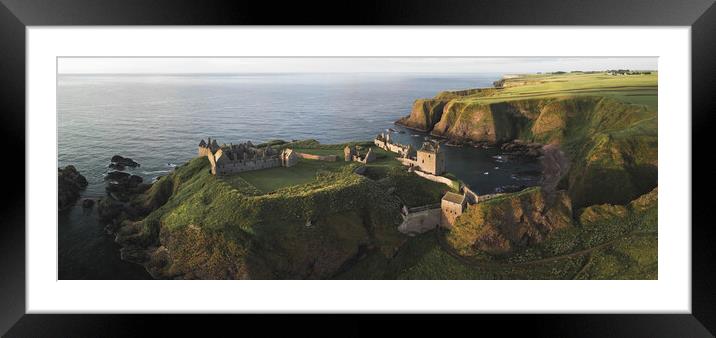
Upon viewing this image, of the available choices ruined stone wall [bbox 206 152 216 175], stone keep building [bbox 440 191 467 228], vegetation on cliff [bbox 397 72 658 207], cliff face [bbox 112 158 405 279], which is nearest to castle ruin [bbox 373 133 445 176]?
vegetation on cliff [bbox 397 72 658 207]

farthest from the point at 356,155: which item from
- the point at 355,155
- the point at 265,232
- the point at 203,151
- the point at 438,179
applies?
the point at 203,151

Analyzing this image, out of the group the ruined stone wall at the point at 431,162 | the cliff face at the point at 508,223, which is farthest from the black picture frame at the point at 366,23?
the ruined stone wall at the point at 431,162

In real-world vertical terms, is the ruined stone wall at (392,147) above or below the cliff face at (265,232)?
above

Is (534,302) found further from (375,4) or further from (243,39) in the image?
(243,39)

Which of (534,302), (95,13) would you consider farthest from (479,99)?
(95,13)

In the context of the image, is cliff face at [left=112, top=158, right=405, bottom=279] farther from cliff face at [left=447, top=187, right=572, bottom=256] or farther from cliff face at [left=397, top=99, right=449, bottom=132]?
cliff face at [left=397, top=99, right=449, bottom=132]

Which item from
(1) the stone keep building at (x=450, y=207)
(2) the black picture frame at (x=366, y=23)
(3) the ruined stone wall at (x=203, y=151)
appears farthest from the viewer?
(3) the ruined stone wall at (x=203, y=151)

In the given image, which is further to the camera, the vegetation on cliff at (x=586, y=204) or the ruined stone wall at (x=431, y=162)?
the ruined stone wall at (x=431, y=162)

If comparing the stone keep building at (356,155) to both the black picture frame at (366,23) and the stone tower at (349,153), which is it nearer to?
the stone tower at (349,153)
